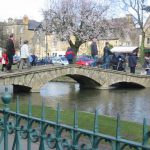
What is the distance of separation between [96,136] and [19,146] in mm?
1394

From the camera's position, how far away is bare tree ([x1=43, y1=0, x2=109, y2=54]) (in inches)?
2319

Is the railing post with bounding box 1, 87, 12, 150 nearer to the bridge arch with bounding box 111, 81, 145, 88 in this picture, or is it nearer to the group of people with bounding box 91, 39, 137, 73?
the group of people with bounding box 91, 39, 137, 73

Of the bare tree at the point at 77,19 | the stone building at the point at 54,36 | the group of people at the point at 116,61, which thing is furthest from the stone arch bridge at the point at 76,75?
the stone building at the point at 54,36

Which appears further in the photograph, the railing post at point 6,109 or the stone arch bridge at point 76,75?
the stone arch bridge at point 76,75

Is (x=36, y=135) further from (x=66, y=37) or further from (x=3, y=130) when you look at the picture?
(x=66, y=37)

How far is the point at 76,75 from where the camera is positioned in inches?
1415

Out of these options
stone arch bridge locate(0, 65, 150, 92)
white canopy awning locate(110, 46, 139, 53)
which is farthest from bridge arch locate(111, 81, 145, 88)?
white canopy awning locate(110, 46, 139, 53)

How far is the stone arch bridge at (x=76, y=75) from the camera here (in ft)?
99.6

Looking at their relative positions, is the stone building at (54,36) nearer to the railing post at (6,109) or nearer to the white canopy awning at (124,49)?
the white canopy awning at (124,49)

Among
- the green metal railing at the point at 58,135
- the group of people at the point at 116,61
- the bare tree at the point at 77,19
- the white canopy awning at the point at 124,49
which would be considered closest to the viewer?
the green metal railing at the point at 58,135

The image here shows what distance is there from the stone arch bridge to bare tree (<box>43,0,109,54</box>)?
66.5 ft

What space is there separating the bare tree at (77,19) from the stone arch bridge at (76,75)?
66.5 feet

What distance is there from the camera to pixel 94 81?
1430 inches

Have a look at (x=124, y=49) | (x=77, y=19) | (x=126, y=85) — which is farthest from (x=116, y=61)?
(x=124, y=49)
